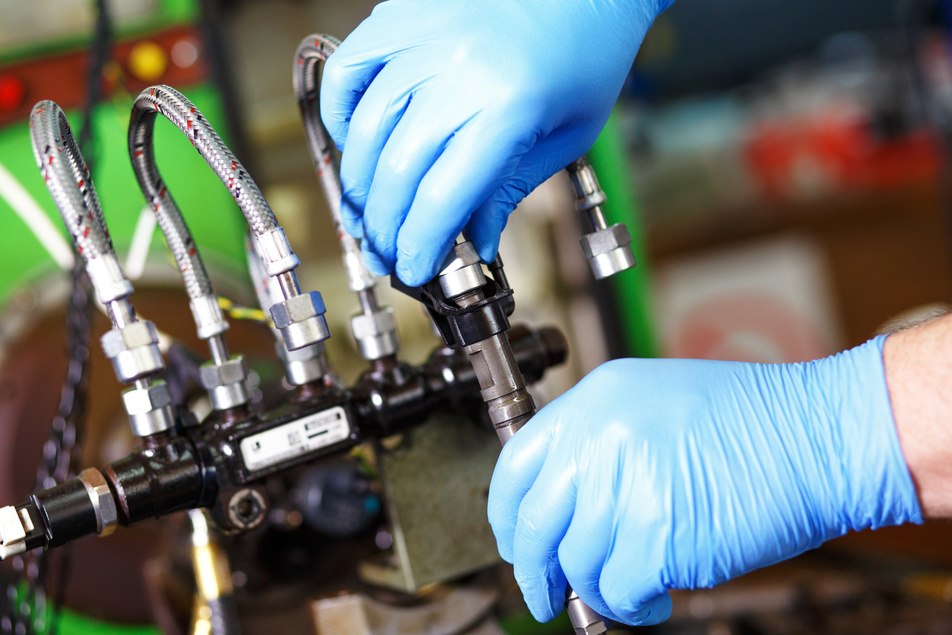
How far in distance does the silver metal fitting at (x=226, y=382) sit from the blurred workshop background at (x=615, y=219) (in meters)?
0.18

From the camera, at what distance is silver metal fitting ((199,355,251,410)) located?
646 millimetres

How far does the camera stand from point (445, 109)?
0.64 meters

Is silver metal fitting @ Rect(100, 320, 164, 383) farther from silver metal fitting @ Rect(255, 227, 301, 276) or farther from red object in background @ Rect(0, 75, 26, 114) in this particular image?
red object in background @ Rect(0, 75, 26, 114)

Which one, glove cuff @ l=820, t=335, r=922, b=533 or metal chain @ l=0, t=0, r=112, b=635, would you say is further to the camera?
metal chain @ l=0, t=0, r=112, b=635

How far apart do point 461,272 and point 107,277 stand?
225 mm

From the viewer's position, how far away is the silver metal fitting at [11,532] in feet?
1.84

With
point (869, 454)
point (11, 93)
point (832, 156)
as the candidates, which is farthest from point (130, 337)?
point (832, 156)

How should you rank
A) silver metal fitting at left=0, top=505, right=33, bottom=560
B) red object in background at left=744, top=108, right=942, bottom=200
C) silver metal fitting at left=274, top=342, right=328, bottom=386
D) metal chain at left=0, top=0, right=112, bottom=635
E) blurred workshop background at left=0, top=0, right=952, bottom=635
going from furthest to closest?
red object in background at left=744, top=108, right=942, bottom=200
blurred workshop background at left=0, top=0, right=952, bottom=635
metal chain at left=0, top=0, right=112, bottom=635
silver metal fitting at left=274, top=342, right=328, bottom=386
silver metal fitting at left=0, top=505, right=33, bottom=560

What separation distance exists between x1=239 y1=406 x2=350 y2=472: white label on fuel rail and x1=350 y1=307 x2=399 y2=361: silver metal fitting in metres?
0.06

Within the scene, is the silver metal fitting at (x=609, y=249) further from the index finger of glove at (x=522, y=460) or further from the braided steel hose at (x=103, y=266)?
the braided steel hose at (x=103, y=266)

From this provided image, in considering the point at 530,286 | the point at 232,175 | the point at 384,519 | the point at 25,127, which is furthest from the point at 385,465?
the point at 530,286

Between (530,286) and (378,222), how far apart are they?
115 cm

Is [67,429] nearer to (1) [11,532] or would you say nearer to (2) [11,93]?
Answer: (1) [11,532]

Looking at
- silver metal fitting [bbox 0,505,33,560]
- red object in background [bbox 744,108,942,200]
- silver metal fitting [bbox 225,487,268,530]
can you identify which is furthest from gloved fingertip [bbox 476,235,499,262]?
red object in background [bbox 744,108,942,200]
